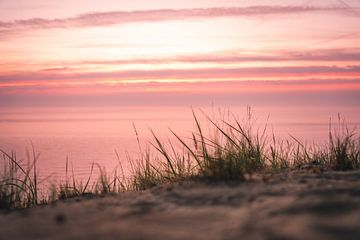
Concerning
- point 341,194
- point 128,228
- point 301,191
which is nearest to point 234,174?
point 301,191

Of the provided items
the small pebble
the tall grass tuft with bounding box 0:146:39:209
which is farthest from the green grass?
the small pebble

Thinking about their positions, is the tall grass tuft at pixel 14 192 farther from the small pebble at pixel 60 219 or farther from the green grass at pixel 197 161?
the small pebble at pixel 60 219

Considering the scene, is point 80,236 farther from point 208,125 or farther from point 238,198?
point 208,125

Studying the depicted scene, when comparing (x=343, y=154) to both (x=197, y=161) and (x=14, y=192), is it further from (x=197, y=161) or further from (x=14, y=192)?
(x=14, y=192)

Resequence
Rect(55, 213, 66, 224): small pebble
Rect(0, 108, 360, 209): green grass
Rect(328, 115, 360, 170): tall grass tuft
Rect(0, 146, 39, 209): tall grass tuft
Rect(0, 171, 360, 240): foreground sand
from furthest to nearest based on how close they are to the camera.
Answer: Rect(328, 115, 360, 170): tall grass tuft, Rect(0, 108, 360, 209): green grass, Rect(0, 146, 39, 209): tall grass tuft, Rect(55, 213, 66, 224): small pebble, Rect(0, 171, 360, 240): foreground sand

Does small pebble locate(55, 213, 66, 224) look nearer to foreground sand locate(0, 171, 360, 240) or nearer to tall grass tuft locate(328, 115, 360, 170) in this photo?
foreground sand locate(0, 171, 360, 240)

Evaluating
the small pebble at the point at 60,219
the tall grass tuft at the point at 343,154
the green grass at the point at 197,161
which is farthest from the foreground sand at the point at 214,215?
the tall grass tuft at the point at 343,154

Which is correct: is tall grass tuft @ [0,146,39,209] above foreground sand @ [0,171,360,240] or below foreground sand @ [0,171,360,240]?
above

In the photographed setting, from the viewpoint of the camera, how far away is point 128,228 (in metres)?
2.24

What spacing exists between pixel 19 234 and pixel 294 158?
393 centimetres

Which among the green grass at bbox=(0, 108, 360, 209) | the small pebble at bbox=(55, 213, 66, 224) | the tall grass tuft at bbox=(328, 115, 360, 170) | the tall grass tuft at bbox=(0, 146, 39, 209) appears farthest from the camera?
the tall grass tuft at bbox=(328, 115, 360, 170)

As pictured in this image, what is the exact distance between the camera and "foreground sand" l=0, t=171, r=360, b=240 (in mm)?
2088

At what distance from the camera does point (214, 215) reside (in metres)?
2.35

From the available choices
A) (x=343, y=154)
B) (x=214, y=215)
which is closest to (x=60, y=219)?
(x=214, y=215)
